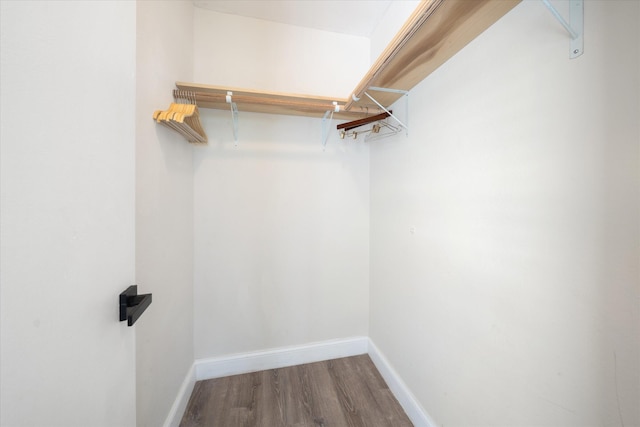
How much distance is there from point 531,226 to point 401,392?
1.36 metres

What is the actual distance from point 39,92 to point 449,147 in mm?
1377

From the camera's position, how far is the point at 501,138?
0.86m

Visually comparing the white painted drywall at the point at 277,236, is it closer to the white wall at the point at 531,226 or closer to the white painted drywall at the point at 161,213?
the white painted drywall at the point at 161,213

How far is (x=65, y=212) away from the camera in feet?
1.38

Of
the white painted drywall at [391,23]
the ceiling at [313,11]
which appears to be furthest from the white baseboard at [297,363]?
the ceiling at [313,11]

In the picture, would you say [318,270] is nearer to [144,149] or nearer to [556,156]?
[144,149]

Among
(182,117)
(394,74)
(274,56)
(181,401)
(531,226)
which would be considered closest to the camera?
(531,226)

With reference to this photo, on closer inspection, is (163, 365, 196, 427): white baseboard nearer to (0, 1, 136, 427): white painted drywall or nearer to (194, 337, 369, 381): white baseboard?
(194, 337, 369, 381): white baseboard

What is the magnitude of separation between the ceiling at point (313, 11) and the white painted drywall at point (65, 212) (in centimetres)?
132

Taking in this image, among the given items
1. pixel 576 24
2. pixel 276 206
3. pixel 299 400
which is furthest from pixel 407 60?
pixel 299 400

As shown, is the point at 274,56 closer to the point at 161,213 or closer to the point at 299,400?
the point at 161,213

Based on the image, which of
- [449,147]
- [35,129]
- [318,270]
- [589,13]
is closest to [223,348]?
[318,270]

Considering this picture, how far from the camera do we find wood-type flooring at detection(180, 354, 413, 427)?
4.40ft

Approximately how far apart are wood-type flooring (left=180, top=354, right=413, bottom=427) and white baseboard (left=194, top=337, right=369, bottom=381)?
0.04m
